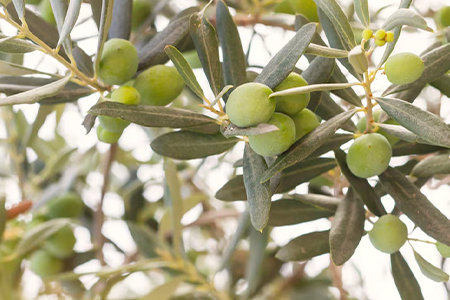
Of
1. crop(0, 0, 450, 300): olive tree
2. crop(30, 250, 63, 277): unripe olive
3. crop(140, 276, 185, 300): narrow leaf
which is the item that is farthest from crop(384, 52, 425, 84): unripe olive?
crop(30, 250, 63, 277): unripe olive

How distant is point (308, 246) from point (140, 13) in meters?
0.76

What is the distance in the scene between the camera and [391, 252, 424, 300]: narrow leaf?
0.88 meters

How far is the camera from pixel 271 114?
659 mm

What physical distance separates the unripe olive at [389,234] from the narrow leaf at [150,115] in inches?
14.3

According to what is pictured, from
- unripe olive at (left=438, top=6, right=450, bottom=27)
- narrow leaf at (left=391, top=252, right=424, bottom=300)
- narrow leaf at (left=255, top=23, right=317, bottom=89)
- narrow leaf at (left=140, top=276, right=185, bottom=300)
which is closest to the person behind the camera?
narrow leaf at (left=255, top=23, right=317, bottom=89)

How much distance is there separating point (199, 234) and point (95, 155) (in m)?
0.79

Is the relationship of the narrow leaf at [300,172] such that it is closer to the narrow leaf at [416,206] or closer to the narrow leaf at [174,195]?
the narrow leaf at [416,206]

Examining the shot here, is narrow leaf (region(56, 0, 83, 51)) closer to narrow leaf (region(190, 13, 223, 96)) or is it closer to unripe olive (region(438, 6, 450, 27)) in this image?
narrow leaf (region(190, 13, 223, 96))

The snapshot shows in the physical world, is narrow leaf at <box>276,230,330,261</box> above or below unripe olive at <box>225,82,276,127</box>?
below

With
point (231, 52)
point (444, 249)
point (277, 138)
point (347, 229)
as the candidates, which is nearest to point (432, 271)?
point (444, 249)

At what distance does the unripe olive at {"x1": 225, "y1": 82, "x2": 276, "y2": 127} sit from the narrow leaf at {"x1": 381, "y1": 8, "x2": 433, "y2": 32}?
0.62 ft

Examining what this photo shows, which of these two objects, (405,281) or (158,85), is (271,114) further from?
(405,281)

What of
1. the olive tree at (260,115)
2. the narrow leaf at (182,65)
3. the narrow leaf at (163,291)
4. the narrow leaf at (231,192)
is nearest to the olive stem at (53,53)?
the olive tree at (260,115)

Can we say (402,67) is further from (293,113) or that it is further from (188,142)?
(188,142)
